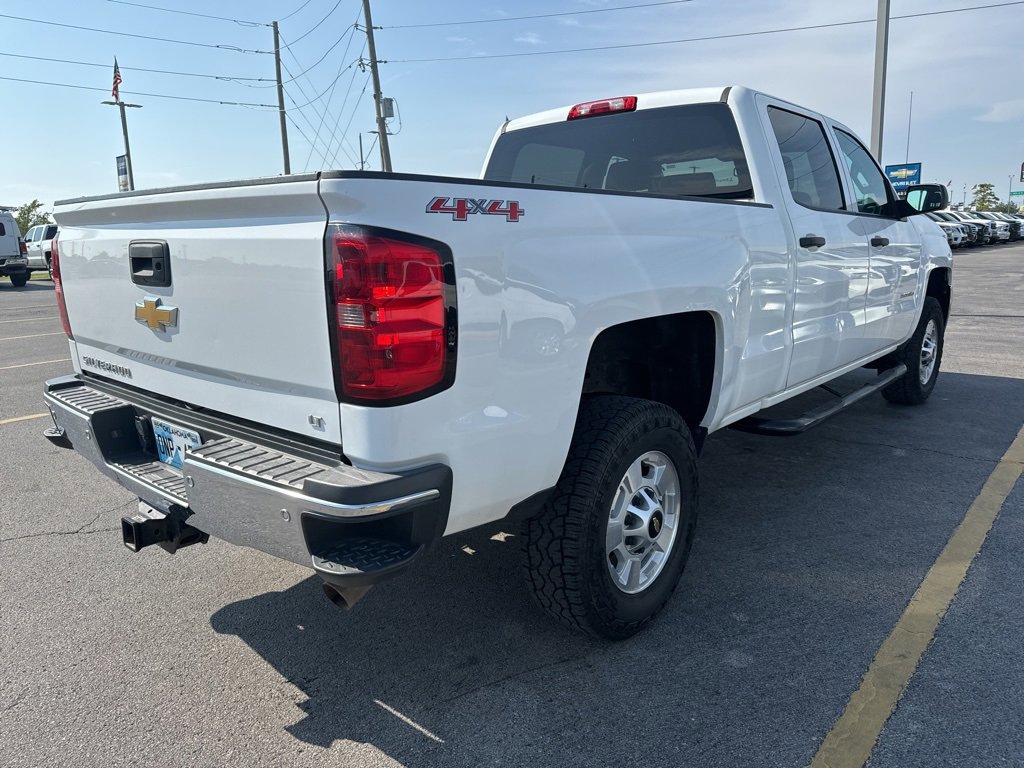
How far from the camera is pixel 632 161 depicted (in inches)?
158

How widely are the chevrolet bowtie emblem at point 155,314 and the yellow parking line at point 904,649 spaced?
94.0 inches

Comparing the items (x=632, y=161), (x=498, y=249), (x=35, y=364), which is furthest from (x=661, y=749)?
(x=35, y=364)

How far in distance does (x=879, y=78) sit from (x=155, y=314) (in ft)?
48.1

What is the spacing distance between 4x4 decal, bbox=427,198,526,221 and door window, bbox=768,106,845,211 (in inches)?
83.2

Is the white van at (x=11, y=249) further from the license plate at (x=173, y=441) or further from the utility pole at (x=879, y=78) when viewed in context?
the license plate at (x=173, y=441)

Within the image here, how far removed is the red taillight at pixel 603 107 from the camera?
4.04 metres

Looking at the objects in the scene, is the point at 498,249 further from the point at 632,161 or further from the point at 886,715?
the point at 632,161

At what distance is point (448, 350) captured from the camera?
208cm

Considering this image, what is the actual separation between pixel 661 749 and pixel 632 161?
2.80 meters

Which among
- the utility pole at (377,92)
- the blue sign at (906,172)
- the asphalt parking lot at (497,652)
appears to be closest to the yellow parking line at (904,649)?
the asphalt parking lot at (497,652)

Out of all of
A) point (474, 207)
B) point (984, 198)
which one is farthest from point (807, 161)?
point (984, 198)

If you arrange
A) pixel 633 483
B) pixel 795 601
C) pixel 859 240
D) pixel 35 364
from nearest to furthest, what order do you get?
1. pixel 633 483
2. pixel 795 601
3. pixel 859 240
4. pixel 35 364

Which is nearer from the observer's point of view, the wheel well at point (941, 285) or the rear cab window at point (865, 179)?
the rear cab window at point (865, 179)

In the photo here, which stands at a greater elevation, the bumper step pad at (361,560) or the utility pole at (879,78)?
the utility pole at (879,78)
